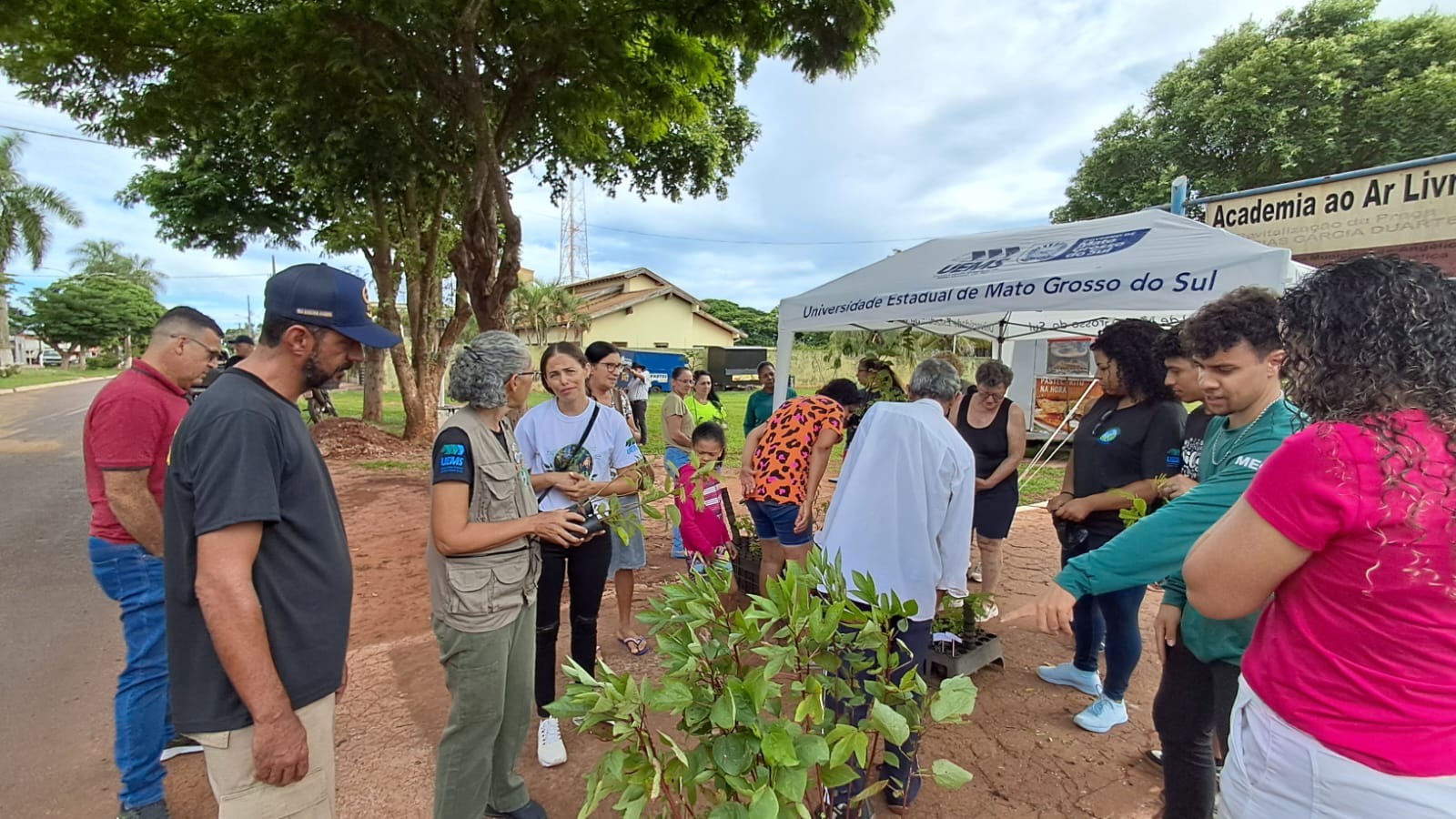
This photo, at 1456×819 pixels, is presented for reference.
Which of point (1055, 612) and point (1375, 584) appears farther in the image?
point (1055, 612)

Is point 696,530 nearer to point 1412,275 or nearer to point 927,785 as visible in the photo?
point 927,785

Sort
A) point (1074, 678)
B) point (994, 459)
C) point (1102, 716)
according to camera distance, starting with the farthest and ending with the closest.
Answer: point (994, 459) → point (1074, 678) → point (1102, 716)

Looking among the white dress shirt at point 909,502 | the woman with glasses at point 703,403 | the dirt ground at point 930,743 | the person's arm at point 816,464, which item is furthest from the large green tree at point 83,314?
the white dress shirt at point 909,502

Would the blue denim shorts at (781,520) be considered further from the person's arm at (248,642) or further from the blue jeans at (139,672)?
the blue jeans at (139,672)

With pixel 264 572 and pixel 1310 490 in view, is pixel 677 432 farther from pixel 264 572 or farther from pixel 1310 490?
pixel 1310 490

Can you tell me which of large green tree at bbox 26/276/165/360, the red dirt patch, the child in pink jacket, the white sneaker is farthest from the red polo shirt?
large green tree at bbox 26/276/165/360

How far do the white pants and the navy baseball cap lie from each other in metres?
2.16

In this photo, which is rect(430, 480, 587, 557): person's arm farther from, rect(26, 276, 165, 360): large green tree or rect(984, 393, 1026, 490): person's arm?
rect(26, 276, 165, 360): large green tree

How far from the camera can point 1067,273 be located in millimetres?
3955

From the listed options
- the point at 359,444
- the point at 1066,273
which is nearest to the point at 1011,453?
the point at 1066,273

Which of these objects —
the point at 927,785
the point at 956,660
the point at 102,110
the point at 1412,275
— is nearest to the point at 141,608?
the point at 927,785

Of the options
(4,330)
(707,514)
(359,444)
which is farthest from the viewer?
(4,330)

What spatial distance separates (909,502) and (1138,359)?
1.60 metres

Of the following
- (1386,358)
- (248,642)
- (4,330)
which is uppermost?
(4,330)
